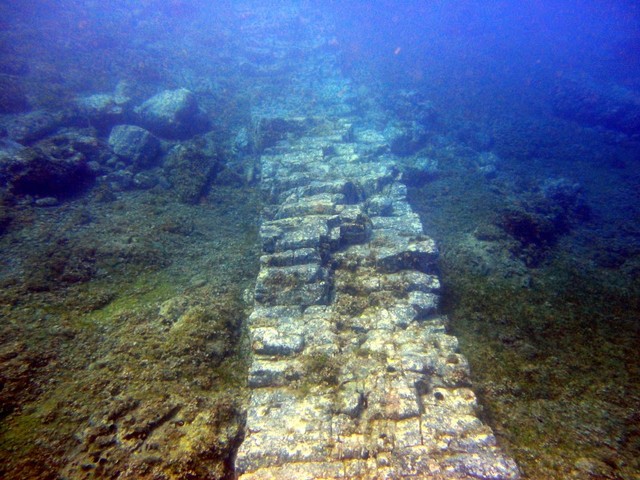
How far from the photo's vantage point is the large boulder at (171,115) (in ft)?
47.1

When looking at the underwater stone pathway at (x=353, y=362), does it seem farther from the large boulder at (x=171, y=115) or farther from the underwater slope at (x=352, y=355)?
the large boulder at (x=171, y=115)

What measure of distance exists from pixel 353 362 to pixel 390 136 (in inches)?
536

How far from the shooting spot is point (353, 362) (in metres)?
5.59

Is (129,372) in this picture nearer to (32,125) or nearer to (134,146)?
(134,146)

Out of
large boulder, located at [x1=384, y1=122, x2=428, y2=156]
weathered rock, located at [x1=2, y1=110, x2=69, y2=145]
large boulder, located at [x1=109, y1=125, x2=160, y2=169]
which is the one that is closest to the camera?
weathered rock, located at [x1=2, y1=110, x2=69, y2=145]

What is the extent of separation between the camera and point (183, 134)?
1482 centimetres

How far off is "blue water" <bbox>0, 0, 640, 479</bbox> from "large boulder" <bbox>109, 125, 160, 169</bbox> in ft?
0.27

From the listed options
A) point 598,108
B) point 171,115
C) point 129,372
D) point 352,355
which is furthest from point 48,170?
point 598,108

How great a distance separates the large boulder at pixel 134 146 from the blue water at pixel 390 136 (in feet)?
0.27

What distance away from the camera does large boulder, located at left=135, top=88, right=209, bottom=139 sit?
47.1ft

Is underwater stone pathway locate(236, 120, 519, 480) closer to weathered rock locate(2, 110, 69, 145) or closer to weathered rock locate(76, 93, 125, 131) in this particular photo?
weathered rock locate(76, 93, 125, 131)

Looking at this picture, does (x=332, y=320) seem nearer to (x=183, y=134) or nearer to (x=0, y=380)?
(x=0, y=380)

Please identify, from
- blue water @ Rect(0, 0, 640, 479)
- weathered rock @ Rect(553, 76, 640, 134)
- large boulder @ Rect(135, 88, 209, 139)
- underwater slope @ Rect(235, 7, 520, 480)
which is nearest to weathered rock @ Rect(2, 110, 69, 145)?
blue water @ Rect(0, 0, 640, 479)

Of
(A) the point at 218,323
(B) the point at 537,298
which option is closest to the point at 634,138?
(B) the point at 537,298
